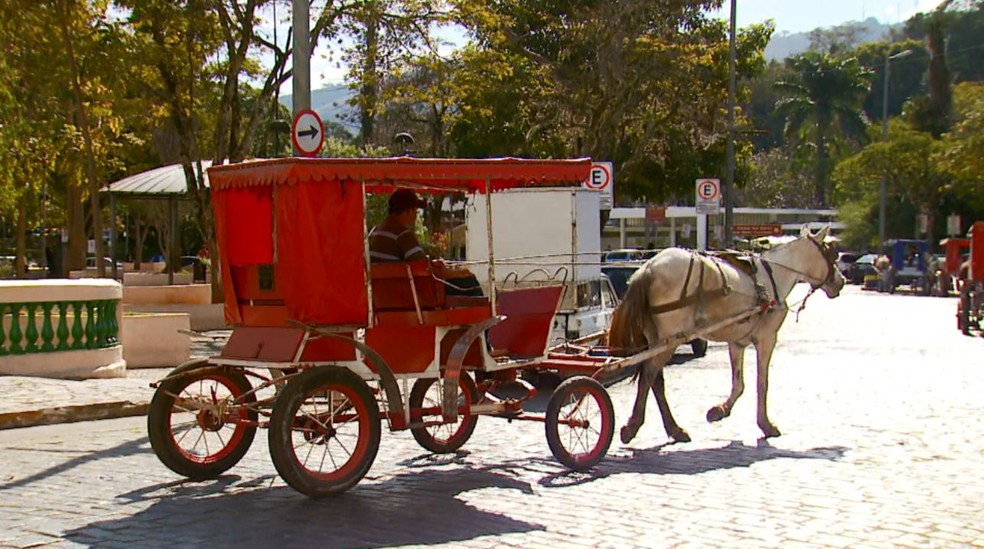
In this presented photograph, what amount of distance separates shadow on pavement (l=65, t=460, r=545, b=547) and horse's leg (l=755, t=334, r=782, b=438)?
3.00 meters

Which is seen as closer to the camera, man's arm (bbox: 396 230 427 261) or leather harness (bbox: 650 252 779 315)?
man's arm (bbox: 396 230 427 261)

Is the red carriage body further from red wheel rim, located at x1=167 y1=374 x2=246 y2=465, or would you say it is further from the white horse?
the white horse

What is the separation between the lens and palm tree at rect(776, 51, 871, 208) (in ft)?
234

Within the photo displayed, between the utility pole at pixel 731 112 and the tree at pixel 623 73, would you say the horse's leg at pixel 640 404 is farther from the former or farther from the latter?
the utility pole at pixel 731 112

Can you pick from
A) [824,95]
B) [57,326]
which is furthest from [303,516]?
[824,95]

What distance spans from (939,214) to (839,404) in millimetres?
47418

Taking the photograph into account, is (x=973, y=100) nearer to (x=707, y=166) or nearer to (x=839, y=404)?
(x=707, y=166)

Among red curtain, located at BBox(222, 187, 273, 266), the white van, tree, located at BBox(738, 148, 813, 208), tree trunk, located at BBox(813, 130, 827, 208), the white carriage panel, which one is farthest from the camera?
tree, located at BBox(738, 148, 813, 208)

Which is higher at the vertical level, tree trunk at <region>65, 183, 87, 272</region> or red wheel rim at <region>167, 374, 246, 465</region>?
tree trunk at <region>65, 183, 87, 272</region>

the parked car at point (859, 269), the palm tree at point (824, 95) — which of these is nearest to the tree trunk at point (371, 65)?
the parked car at point (859, 269)

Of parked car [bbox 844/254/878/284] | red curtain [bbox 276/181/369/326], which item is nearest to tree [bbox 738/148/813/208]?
parked car [bbox 844/254/878/284]

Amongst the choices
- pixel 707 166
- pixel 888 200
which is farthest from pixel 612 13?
pixel 888 200

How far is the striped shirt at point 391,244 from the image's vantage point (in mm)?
8477

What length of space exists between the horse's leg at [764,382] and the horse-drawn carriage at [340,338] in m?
1.81
